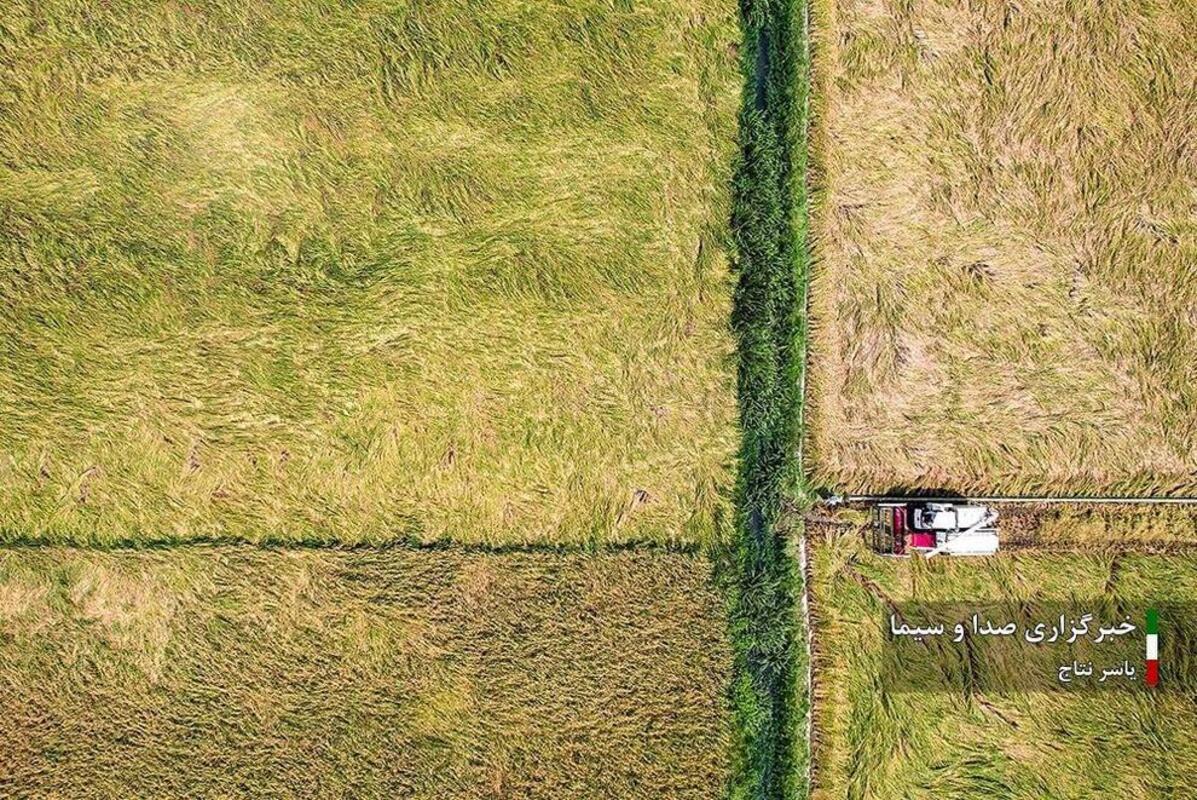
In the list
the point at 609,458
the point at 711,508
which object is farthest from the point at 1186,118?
the point at 609,458

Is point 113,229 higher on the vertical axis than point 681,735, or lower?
higher

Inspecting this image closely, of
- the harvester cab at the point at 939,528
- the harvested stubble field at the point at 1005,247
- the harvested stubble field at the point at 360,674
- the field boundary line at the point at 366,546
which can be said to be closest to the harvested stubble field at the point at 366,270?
the field boundary line at the point at 366,546

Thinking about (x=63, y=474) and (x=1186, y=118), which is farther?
(x=1186, y=118)

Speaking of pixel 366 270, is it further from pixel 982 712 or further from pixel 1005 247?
pixel 982 712

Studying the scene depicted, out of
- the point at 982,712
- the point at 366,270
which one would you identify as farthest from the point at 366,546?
the point at 982,712

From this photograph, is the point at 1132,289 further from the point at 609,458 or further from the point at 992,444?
the point at 609,458

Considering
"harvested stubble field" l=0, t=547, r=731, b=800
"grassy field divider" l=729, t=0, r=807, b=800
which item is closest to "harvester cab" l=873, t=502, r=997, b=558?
"grassy field divider" l=729, t=0, r=807, b=800
